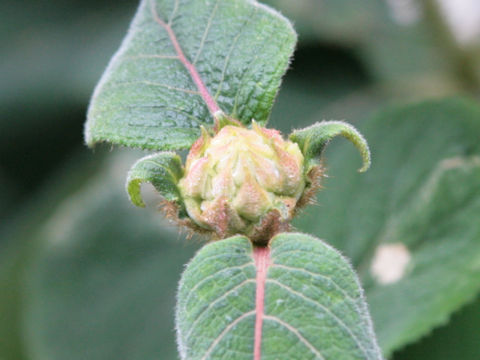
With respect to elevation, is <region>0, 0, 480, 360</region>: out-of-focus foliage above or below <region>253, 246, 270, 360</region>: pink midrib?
above

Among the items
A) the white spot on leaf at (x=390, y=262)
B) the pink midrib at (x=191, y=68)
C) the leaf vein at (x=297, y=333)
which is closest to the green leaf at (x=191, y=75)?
the pink midrib at (x=191, y=68)

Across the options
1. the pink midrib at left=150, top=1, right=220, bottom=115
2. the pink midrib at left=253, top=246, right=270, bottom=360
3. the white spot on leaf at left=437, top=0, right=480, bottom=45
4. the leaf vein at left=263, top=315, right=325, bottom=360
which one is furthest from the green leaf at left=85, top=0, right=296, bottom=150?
the white spot on leaf at left=437, top=0, right=480, bottom=45

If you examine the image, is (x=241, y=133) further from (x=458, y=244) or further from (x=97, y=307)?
(x=97, y=307)

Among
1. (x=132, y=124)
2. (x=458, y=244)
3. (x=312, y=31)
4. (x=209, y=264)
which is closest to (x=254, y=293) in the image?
(x=209, y=264)

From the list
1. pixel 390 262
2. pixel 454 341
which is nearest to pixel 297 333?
pixel 390 262

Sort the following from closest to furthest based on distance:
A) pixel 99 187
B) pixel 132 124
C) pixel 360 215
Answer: pixel 132 124, pixel 360 215, pixel 99 187

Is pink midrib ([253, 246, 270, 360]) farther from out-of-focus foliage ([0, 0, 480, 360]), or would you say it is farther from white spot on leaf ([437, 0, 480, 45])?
Answer: white spot on leaf ([437, 0, 480, 45])
